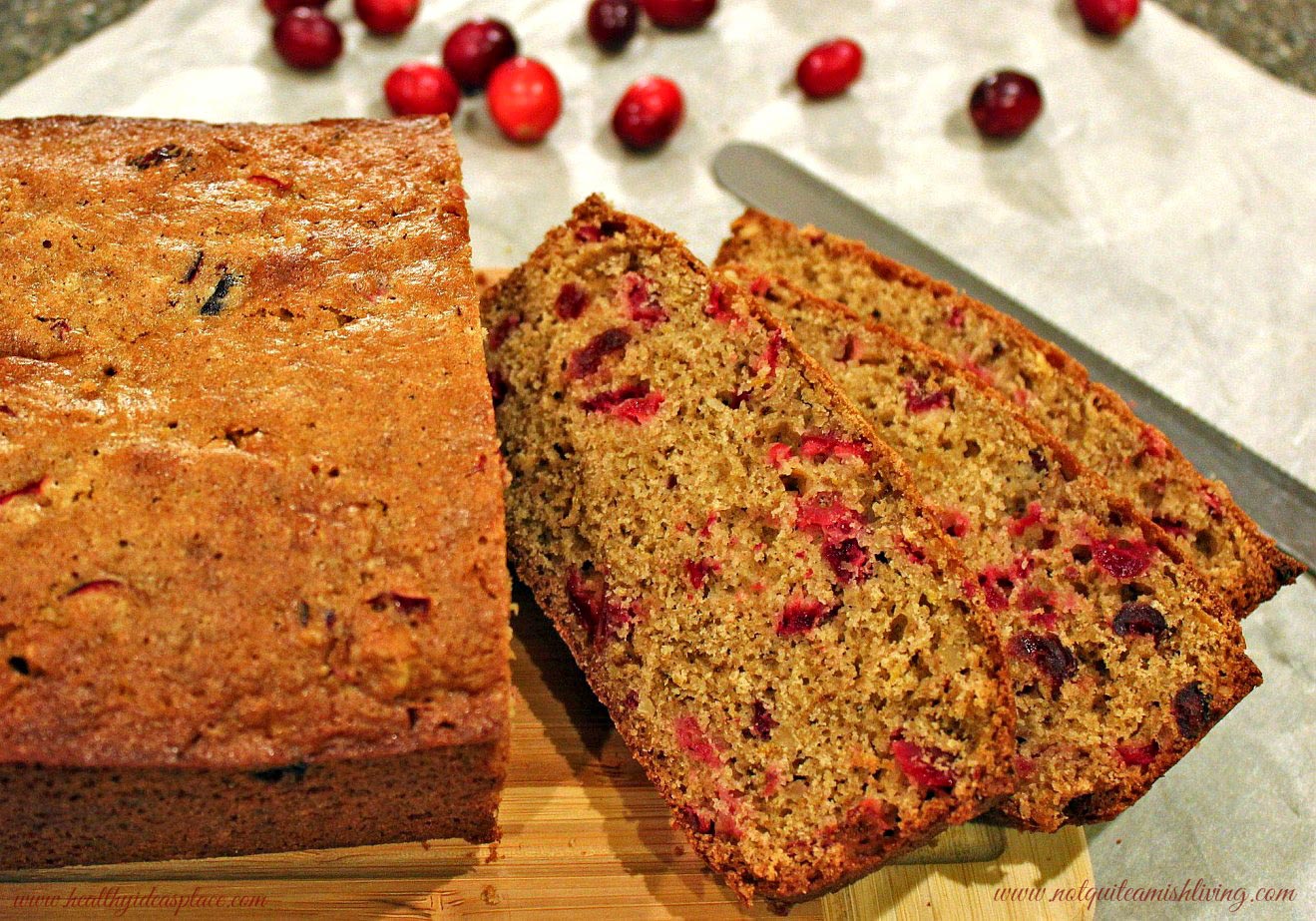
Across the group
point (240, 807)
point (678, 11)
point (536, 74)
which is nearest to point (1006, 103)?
point (678, 11)

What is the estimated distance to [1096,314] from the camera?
3.94 metres

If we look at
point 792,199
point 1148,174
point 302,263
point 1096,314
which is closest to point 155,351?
point 302,263

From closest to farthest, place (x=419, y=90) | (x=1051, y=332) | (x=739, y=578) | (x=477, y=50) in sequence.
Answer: (x=739, y=578) < (x=1051, y=332) < (x=419, y=90) < (x=477, y=50)

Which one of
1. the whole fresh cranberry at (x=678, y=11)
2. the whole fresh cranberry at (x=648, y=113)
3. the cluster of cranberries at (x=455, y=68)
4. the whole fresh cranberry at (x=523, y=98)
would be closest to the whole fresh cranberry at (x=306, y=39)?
the cluster of cranberries at (x=455, y=68)

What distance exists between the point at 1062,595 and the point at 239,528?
171 cm

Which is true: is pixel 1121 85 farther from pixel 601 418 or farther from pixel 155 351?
pixel 155 351

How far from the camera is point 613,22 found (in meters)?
4.25

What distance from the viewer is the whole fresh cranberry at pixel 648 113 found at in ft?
13.2

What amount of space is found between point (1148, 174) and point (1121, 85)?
1.52 feet

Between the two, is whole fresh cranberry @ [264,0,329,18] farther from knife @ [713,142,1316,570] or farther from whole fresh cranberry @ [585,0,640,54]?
knife @ [713,142,1316,570]

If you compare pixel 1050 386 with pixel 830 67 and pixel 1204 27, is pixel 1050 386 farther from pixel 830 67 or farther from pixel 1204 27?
pixel 1204 27

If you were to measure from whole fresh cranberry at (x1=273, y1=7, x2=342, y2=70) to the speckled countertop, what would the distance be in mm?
756


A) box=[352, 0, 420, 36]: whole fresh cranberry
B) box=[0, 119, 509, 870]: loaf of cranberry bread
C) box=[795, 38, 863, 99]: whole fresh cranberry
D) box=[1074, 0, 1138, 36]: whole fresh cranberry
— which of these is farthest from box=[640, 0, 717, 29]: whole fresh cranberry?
box=[0, 119, 509, 870]: loaf of cranberry bread

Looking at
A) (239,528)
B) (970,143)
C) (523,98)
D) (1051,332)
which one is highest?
(970,143)
